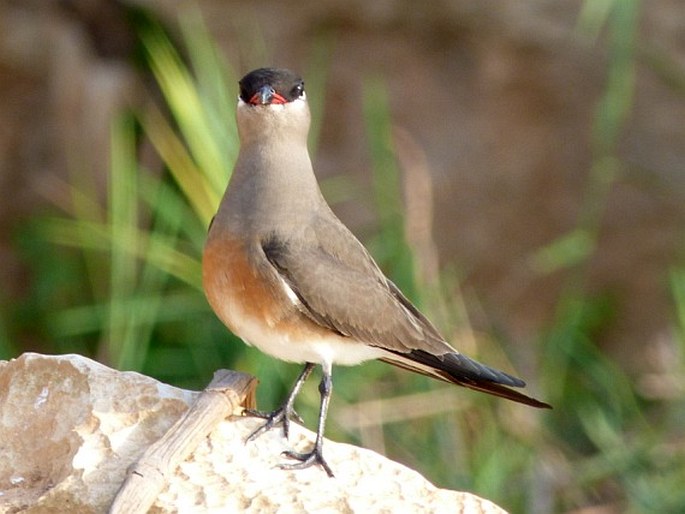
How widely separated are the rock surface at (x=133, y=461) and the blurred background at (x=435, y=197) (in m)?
2.14

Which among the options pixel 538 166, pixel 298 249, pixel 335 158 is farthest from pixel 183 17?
pixel 298 249

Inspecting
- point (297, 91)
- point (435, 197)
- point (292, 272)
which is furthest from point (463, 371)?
point (435, 197)

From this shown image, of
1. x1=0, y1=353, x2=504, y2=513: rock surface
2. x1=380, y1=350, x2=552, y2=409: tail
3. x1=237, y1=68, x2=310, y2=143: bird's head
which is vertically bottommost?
x1=0, y1=353, x2=504, y2=513: rock surface

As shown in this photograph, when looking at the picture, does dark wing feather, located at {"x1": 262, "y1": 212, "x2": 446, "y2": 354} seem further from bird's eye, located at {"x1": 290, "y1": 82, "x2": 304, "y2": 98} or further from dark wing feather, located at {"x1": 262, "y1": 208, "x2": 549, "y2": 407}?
bird's eye, located at {"x1": 290, "y1": 82, "x2": 304, "y2": 98}

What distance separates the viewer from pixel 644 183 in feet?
21.8

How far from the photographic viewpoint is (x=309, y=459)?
3.17 meters

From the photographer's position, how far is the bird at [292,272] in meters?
3.51

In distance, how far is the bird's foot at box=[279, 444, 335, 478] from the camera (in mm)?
3145

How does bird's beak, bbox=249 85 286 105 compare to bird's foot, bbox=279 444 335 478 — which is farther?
bird's beak, bbox=249 85 286 105

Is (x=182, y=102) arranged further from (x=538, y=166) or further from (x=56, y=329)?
(x=538, y=166)

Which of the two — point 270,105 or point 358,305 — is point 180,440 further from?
point 270,105

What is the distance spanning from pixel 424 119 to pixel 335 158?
0.46m

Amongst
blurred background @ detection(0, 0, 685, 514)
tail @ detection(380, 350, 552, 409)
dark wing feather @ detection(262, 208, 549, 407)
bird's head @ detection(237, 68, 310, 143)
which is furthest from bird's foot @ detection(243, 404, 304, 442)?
blurred background @ detection(0, 0, 685, 514)

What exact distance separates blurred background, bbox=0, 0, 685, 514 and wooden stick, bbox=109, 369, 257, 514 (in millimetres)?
2110
